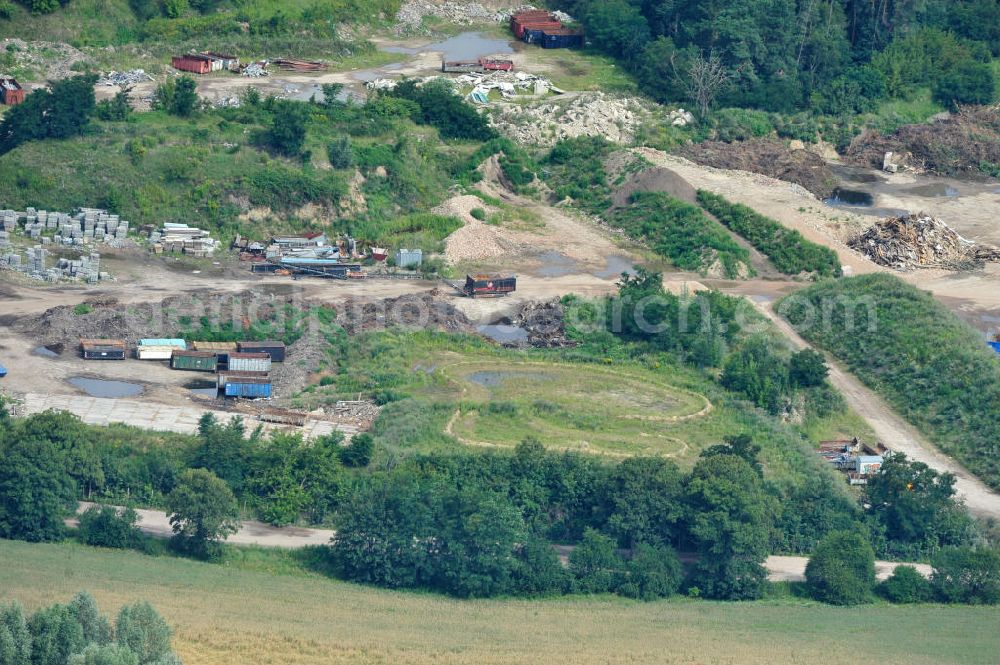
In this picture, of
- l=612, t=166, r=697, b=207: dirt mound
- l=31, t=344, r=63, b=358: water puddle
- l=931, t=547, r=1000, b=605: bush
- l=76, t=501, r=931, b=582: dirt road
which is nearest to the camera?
l=931, t=547, r=1000, b=605: bush

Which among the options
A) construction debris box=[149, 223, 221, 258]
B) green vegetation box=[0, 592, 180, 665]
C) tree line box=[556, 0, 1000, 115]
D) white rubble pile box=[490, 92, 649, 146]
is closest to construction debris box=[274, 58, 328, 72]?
white rubble pile box=[490, 92, 649, 146]

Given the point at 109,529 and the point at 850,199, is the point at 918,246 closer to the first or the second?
the point at 850,199

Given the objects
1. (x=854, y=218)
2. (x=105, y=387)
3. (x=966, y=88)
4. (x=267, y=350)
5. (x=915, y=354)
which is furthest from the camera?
(x=966, y=88)

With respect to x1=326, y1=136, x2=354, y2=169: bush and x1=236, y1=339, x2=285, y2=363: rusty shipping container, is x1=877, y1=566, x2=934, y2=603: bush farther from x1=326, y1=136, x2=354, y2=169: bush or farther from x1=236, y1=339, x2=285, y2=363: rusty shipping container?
x1=326, y1=136, x2=354, y2=169: bush

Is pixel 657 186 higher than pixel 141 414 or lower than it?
higher

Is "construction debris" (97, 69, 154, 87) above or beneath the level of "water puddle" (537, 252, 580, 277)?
above

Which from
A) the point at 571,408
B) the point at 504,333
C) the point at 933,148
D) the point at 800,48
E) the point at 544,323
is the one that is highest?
the point at 800,48

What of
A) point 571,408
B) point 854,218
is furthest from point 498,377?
point 854,218
